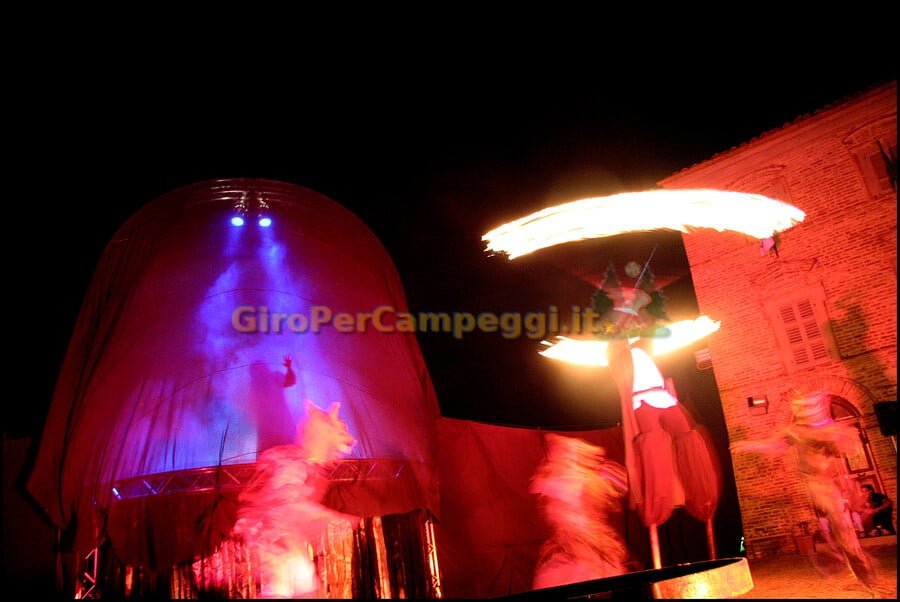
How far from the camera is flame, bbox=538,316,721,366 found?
916 centimetres

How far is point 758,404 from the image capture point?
39.9ft

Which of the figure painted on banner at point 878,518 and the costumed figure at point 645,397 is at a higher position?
the costumed figure at point 645,397

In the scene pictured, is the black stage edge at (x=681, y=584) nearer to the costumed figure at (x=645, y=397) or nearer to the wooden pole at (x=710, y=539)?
the costumed figure at (x=645, y=397)

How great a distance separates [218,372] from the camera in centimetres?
792

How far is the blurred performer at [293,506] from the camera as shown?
7.46 meters

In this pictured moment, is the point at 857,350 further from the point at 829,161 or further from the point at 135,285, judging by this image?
the point at 135,285

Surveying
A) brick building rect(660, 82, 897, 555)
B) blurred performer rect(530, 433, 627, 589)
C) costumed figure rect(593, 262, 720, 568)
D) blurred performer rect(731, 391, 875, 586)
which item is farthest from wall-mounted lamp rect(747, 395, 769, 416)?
costumed figure rect(593, 262, 720, 568)

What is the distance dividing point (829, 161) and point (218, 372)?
42.1 ft

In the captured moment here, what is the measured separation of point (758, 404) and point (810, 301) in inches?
95.2

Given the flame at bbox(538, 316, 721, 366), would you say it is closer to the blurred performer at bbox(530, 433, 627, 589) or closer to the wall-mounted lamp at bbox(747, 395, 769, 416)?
the blurred performer at bbox(530, 433, 627, 589)

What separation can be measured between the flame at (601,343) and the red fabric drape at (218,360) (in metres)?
2.28

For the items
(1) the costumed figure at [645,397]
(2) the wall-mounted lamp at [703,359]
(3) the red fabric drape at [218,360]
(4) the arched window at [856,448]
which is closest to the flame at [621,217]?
(1) the costumed figure at [645,397]

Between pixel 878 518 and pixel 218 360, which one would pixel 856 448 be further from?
pixel 218 360

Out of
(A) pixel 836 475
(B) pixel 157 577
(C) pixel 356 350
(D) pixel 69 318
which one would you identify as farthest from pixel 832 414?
(D) pixel 69 318
